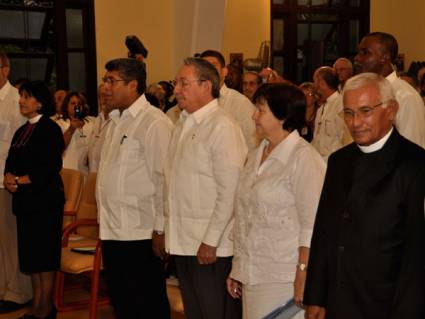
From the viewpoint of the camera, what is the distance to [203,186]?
3.37 metres

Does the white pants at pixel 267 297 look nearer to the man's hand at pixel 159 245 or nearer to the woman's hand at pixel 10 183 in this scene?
the man's hand at pixel 159 245

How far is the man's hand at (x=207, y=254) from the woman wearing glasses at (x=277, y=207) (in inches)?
10.0

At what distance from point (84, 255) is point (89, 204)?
0.50 metres

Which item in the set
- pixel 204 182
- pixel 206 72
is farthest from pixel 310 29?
pixel 204 182

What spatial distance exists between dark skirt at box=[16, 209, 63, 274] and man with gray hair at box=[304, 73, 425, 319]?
2371 millimetres

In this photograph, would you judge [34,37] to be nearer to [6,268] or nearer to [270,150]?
[6,268]

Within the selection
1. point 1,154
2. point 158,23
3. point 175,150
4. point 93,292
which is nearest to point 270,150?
point 175,150

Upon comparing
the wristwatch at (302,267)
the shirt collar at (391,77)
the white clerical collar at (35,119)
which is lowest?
the wristwatch at (302,267)

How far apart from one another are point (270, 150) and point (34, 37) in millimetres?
6592

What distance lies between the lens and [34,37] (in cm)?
900

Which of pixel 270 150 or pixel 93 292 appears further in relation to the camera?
pixel 93 292

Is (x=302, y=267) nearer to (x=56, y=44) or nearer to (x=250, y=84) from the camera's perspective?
(x=250, y=84)

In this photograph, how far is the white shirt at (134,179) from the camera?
3.73 m

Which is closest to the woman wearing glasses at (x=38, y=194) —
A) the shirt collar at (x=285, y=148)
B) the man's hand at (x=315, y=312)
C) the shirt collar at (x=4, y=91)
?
the shirt collar at (x=4, y=91)
